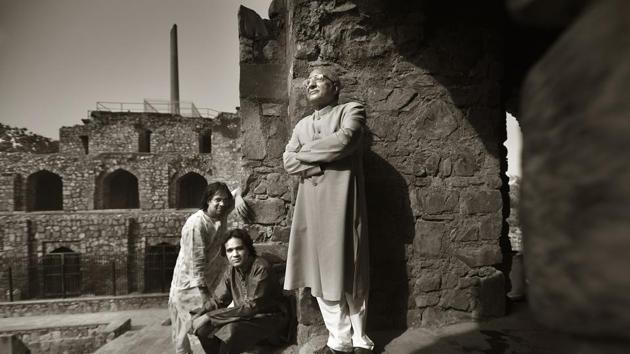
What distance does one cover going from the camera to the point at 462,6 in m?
2.76

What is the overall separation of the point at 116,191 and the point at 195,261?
1646 cm

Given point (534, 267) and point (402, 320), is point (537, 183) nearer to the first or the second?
point (534, 267)

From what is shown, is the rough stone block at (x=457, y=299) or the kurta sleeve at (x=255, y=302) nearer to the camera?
the kurta sleeve at (x=255, y=302)

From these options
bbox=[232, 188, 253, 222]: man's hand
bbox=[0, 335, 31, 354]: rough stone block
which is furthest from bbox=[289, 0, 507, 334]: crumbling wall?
bbox=[0, 335, 31, 354]: rough stone block

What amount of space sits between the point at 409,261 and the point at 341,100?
4.91ft

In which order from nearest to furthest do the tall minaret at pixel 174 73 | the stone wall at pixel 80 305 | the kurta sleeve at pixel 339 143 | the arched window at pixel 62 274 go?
1. the kurta sleeve at pixel 339 143
2. the stone wall at pixel 80 305
3. the arched window at pixel 62 274
4. the tall minaret at pixel 174 73

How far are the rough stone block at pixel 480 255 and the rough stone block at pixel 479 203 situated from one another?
322 millimetres

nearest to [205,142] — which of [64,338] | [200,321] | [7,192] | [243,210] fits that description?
[7,192]

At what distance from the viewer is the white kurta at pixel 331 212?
2043 mm

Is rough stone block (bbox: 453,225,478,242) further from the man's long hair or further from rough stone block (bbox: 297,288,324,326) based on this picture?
the man's long hair

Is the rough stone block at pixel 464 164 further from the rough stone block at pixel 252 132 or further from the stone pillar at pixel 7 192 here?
the stone pillar at pixel 7 192

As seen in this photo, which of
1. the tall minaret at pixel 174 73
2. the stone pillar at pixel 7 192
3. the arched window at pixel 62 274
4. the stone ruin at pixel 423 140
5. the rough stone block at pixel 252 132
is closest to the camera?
the stone ruin at pixel 423 140

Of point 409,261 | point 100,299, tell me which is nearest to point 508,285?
point 409,261

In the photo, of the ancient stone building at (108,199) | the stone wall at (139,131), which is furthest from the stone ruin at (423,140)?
the stone wall at (139,131)
